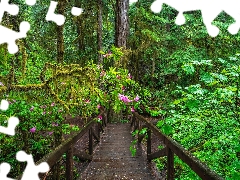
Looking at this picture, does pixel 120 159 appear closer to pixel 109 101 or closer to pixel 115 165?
pixel 115 165

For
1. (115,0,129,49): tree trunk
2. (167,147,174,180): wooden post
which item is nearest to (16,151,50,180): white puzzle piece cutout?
(167,147,174,180): wooden post

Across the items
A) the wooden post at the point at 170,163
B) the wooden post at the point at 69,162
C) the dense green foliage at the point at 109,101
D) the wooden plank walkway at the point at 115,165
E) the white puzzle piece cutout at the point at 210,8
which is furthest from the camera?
the wooden plank walkway at the point at 115,165

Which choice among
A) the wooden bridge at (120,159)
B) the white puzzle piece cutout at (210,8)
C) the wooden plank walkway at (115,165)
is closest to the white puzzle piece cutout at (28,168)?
the wooden bridge at (120,159)

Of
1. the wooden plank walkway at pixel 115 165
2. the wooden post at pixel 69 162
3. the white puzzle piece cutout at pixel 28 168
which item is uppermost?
the white puzzle piece cutout at pixel 28 168

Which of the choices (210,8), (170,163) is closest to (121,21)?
(170,163)

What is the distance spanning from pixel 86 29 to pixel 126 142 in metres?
8.81

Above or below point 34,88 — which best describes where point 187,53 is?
above

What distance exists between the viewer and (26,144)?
255 inches

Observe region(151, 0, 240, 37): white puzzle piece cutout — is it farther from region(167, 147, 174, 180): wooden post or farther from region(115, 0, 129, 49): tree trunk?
region(115, 0, 129, 49): tree trunk

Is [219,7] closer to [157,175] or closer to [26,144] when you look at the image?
[157,175]

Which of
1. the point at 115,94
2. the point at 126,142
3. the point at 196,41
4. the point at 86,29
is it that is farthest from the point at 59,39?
the point at 86,29

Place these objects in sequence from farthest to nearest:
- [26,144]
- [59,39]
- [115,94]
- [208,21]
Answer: [26,144]
[115,94]
[59,39]
[208,21]

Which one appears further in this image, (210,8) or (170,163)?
(170,163)

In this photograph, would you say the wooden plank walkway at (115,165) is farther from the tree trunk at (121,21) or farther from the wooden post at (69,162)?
the tree trunk at (121,21)
